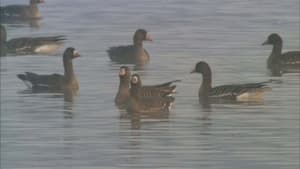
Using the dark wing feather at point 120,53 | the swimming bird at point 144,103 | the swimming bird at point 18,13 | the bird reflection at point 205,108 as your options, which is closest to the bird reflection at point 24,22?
the swimming bird at point 18,13

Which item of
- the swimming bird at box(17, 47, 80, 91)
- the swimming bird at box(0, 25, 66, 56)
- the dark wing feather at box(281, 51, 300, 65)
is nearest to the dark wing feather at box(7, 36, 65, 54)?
the swimming bird at box(0, 25, 66, 56)

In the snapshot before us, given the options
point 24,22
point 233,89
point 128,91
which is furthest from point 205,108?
point 24,22

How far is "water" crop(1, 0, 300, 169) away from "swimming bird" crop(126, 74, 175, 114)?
0.57 feet

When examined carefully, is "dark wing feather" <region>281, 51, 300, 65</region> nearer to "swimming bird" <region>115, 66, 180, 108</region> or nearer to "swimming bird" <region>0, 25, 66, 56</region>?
"swimming bird" <region>0, 25, 66, 56</region>

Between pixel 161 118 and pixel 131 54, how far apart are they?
721 centimetres

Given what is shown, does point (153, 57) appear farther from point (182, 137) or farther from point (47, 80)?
point (182, 137)

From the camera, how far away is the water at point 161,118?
15.4 metres

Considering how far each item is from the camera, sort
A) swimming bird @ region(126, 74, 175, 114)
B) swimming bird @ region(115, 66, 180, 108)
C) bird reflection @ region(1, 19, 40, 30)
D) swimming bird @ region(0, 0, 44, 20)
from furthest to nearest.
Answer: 1. swimming bird @ region(0, 0, 44, 20)
2. bird reflection @ region(1, 19, 40, 30)
3. swimming bird @ region(115, 66, 180, 108)
4. swimming bird @ region(126, 74, 175, 114)

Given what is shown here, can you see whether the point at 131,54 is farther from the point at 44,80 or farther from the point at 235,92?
the point at 235,92

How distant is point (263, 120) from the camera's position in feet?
60.1

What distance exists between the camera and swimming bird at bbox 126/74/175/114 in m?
19.4

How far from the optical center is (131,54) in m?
26.0

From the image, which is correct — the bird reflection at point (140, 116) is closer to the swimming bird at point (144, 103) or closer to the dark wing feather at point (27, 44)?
the swimming bird at point (144, 103)

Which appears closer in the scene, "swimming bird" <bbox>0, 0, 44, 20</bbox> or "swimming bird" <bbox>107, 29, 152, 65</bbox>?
"swimming bird" <bbox>107, 29, 152, 65</bbox>
